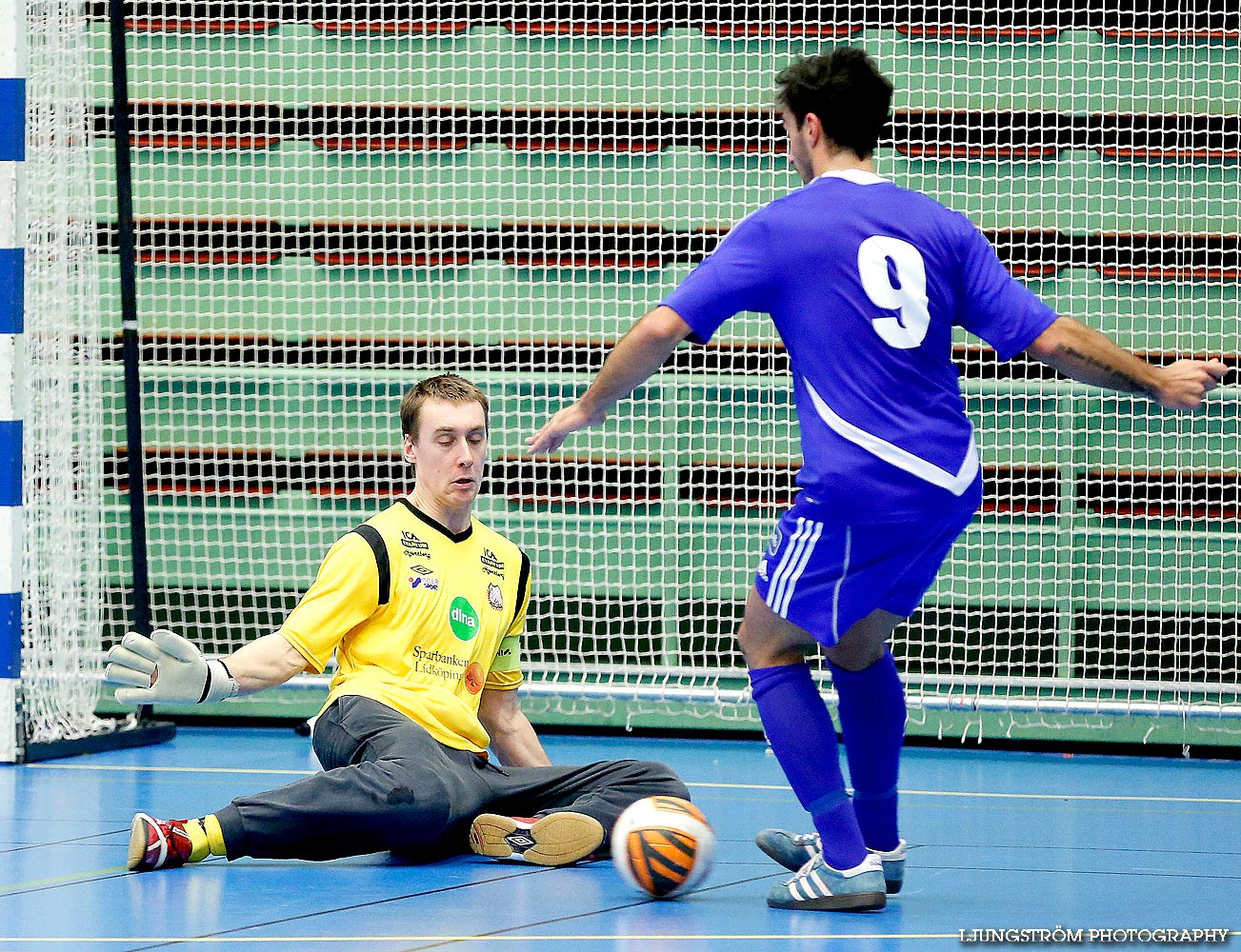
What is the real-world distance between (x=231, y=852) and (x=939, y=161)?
4844mm

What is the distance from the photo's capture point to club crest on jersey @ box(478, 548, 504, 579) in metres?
4.37

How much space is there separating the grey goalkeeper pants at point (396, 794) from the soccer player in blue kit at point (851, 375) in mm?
719

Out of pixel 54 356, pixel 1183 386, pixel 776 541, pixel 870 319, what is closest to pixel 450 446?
pixel 776 541

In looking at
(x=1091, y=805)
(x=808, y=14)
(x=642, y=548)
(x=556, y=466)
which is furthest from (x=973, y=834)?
(x=808, y=14)

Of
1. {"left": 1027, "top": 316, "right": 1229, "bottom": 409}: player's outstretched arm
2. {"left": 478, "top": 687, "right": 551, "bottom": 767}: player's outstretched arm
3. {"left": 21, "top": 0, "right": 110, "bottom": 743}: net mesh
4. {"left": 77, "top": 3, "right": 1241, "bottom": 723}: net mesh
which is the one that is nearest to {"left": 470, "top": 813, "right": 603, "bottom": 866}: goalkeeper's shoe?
{"left": 478, "top": 687, "right": 551, "bottom": 767}: player's outstretched arm

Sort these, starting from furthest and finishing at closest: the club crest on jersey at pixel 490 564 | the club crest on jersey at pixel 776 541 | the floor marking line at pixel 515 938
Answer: the club crest on jersey at pixel 490 564, the club crest on jersey at pixel 776 541, the floor marking line at pixel 515 938

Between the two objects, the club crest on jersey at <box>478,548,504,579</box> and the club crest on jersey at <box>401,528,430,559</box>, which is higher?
the club crest on jersey at <box>401,528,430,559</box>

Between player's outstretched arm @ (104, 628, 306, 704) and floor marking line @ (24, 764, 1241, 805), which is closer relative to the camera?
player's outstretched arm @ (104, 628, 306, 704)

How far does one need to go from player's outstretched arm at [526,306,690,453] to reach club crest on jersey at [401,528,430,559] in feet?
3.02

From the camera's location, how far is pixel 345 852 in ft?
12.9

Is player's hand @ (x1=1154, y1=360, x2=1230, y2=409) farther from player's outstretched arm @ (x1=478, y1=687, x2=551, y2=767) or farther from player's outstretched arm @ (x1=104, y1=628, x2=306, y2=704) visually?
player's outstretched arm @ (x1=104, y1=628, x2=306, y2=704)

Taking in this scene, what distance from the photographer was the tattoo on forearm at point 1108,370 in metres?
3.37

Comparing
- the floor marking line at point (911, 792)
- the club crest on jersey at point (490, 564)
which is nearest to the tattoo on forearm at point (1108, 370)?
the club crest on jersey at point (490, 564)

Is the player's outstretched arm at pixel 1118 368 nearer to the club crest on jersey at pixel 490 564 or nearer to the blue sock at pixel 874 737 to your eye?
the blue sock at pixel 874 737
